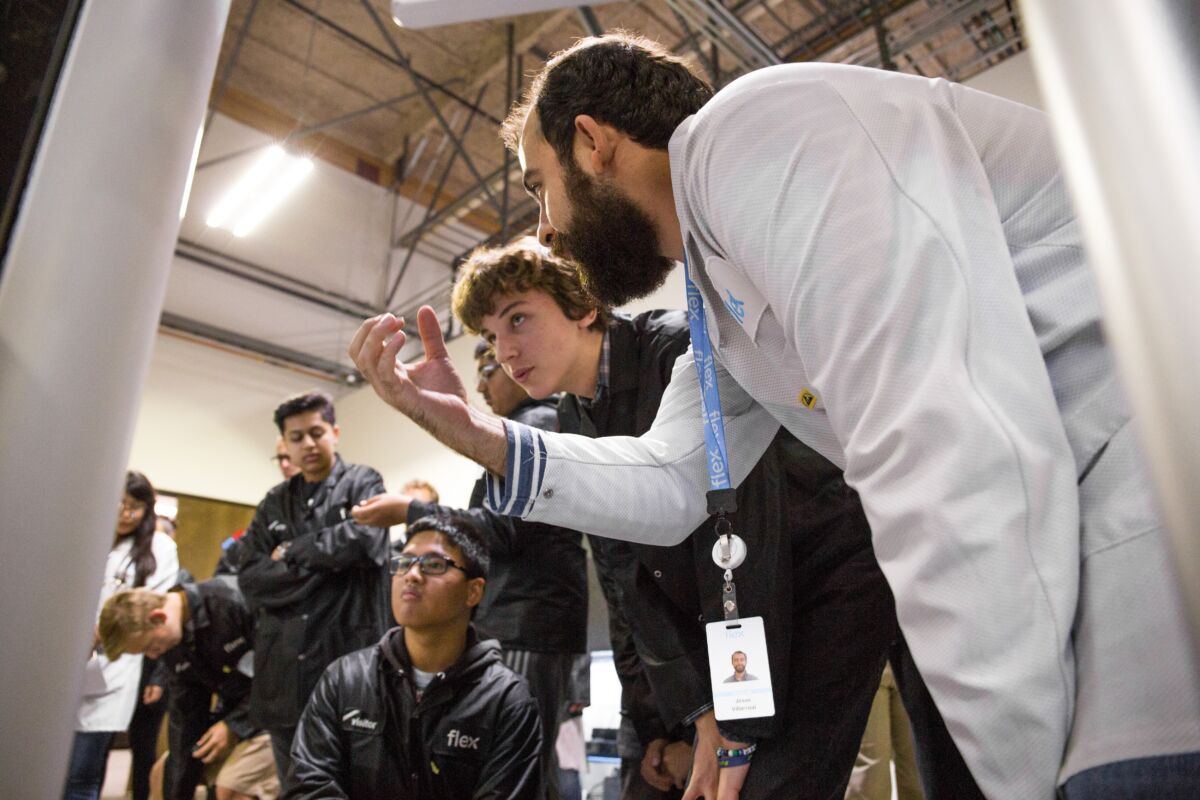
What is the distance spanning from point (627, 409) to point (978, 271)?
0.97m

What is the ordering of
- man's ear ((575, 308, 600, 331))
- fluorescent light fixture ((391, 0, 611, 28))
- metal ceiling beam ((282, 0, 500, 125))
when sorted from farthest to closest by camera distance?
1. metal ceiling beam ((282, 0, 500, 125))
2. man's ear ((575, 308, 600, 331))
3. fluorescent light fixture ((391, 0, 611, 28))

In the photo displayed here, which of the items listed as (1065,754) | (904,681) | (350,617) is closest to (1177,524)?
(1065,754)

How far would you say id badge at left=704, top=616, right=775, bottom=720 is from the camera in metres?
0.92

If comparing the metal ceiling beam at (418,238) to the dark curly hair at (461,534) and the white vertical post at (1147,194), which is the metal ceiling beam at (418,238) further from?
the white vertical post at (1147,194)

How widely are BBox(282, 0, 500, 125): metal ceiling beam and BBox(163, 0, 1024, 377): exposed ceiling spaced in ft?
0.07

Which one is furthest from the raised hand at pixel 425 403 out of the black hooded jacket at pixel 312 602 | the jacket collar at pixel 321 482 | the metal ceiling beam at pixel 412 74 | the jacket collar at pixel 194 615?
the metal ceiling beam at pixel 412 74

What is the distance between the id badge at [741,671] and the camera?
3.01ft

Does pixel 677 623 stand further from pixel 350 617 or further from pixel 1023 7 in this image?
pixel 350 617

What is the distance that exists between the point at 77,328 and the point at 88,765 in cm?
302

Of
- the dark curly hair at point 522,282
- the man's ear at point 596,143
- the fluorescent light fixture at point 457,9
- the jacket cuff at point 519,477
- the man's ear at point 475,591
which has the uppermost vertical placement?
the fluorescent light fixture at point 457,9

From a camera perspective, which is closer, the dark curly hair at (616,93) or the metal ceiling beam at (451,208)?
the dark curly hair at (616,93)

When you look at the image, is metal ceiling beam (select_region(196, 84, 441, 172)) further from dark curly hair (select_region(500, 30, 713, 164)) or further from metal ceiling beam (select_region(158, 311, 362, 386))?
dark curly hair (select_region(500, 30, 713, 164))

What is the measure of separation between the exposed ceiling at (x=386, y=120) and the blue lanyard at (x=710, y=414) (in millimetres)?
4046

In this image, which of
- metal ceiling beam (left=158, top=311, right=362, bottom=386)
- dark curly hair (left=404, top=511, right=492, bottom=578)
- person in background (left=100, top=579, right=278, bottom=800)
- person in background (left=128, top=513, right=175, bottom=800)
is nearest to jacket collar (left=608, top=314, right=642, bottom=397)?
dark curly hair (left=404, top=511, right=492, bottom=578)
